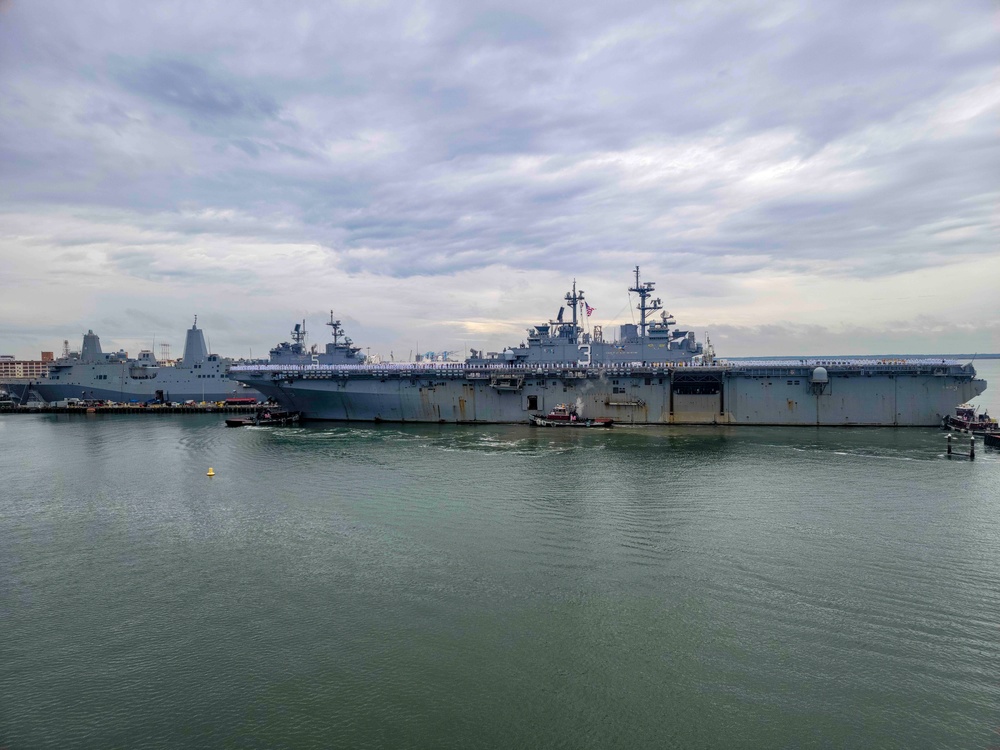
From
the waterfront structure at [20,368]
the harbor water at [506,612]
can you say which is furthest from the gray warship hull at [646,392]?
the waterfront structure at [20,368]

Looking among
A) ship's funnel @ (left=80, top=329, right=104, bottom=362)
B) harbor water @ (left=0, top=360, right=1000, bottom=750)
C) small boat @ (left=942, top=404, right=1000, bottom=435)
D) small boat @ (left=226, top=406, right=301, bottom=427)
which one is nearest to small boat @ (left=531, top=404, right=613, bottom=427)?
harbor water @ (left=0, top=360, right=1000, bottom=750)

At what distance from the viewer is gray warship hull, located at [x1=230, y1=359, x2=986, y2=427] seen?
123 feet

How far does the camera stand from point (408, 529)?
1672cm

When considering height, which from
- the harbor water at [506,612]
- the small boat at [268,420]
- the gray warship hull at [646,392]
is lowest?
the harbor water at [506,612]

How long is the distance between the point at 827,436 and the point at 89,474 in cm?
3883

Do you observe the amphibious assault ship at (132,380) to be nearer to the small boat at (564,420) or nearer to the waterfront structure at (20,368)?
the small boat at (564,420)

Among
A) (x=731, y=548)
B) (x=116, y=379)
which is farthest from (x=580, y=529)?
(x=116, y=379)

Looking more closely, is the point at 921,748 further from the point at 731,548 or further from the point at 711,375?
the point at 711,375

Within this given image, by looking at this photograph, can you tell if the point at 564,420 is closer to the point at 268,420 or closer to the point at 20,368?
the point at 268,420

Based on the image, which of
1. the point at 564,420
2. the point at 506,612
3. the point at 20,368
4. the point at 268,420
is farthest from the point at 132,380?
the point at 20,368

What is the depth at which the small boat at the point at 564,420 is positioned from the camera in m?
39.5

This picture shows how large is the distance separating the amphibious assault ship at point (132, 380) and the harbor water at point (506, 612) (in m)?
41.7

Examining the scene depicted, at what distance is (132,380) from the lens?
62.2 meters

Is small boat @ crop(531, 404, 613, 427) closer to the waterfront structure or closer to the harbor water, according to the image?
the harbor water
